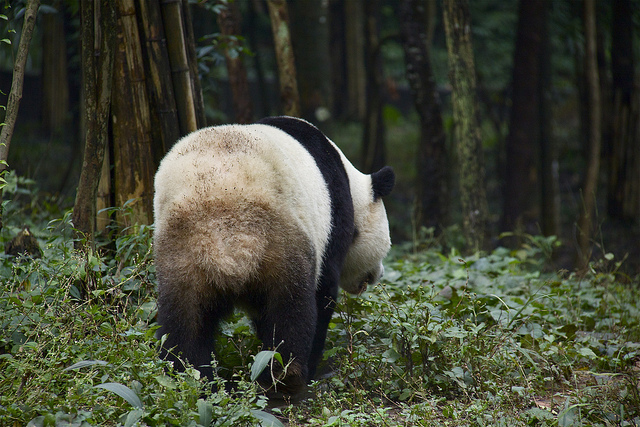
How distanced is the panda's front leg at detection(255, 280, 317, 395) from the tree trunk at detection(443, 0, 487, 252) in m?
4.38

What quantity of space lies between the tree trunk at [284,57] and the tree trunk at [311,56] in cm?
410

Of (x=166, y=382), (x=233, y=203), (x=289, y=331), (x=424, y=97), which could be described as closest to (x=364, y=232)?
(x=289, y=331)

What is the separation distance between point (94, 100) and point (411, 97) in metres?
8.63

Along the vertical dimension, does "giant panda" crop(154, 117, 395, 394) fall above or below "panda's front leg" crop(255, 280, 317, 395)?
above

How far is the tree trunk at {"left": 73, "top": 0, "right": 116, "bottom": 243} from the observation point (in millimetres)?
3594

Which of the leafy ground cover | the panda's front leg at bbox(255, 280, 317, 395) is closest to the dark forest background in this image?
the leafy ground cover

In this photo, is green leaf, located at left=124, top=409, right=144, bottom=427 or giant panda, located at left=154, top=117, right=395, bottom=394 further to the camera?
giant panda, located at left=154, top=117, right=395, bottom=394

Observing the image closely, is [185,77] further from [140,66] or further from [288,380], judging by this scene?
[288,380]

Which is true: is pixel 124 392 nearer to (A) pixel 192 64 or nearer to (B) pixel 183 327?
(B) pixel 183 327

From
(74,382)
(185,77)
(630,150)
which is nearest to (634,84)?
(630,150)

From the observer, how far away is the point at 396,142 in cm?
1644

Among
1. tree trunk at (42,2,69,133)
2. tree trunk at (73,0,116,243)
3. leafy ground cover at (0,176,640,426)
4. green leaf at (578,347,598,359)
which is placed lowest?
green leaf at (578,347,598,359)

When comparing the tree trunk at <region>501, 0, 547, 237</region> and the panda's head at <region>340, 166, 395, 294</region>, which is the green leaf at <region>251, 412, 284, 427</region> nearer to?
the panda's head at <region>340, 166, 395, 294</region>

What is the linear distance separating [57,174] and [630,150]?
10553 mm
